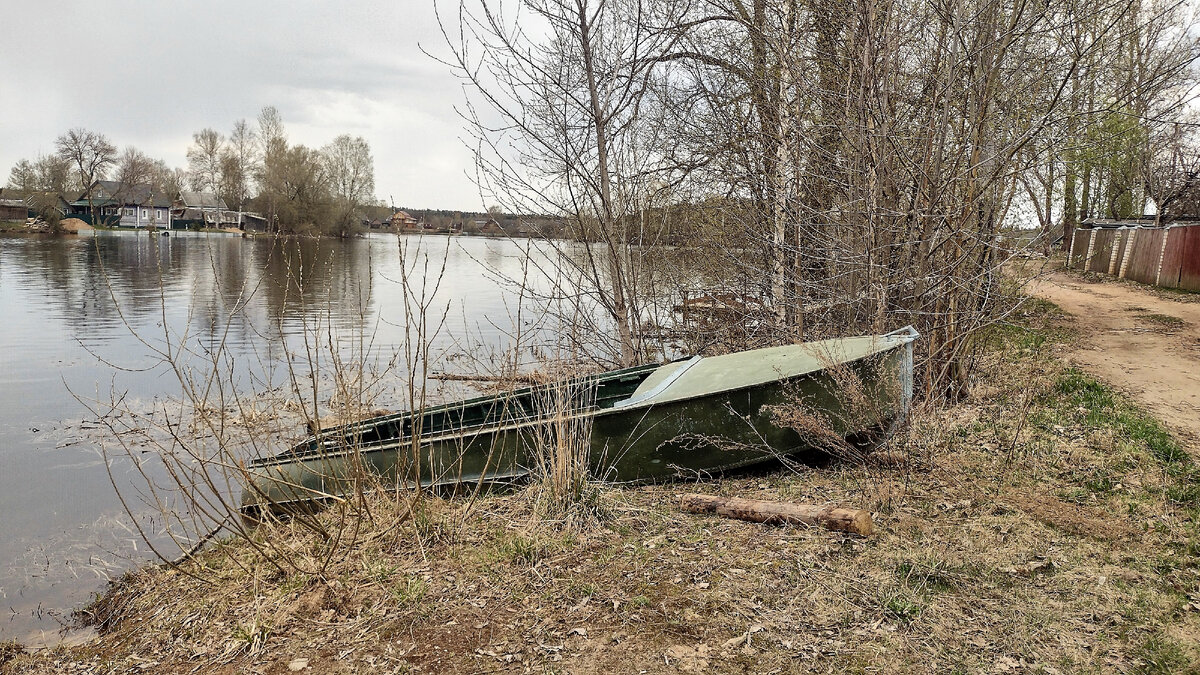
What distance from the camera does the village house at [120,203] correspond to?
72.9 meters

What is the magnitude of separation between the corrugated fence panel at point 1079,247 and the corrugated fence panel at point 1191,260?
9.74 meters

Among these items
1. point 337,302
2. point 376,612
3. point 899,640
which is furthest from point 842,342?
point 337,302

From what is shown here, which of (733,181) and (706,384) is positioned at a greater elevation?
(733,181)

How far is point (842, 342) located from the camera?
21.2 ft

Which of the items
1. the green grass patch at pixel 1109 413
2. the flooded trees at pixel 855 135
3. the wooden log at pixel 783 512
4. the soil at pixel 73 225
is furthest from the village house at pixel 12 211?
the green grass patch at pixel 1109 413

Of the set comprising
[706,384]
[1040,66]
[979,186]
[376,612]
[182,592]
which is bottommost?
[182,592]

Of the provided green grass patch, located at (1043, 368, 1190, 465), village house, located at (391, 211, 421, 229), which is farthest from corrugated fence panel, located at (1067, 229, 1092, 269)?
village house, located at (391, 211, 421, 229)

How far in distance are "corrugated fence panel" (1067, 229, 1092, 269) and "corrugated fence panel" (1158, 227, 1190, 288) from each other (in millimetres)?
8696

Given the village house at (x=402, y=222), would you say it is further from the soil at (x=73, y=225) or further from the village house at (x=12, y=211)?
the village house at (x=12, y=211)

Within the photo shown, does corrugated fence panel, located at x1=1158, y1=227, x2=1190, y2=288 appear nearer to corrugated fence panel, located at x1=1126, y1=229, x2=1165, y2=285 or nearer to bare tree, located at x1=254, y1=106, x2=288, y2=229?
corrugated fence panel, located at x1=1126, y1=229, x2=1165, y2=285

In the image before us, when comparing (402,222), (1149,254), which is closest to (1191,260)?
(1149,254)

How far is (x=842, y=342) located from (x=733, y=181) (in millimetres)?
3861

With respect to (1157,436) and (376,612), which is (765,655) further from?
(1157,436)

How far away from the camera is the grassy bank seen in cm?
362
